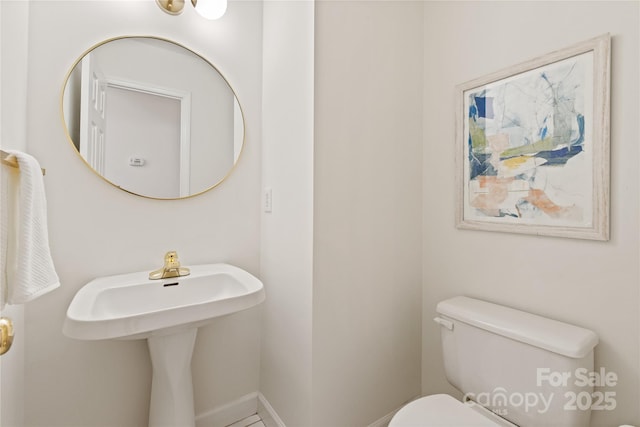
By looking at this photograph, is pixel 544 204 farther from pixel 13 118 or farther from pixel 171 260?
pixel 13 118

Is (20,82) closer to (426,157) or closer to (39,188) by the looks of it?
(39,188)

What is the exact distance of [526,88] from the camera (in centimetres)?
116

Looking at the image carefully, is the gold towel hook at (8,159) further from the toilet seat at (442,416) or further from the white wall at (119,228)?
the toilet seat at (442,416)

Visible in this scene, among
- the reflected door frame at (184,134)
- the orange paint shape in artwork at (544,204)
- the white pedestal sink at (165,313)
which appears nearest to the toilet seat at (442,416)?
the white pedestal sink at (165,313)

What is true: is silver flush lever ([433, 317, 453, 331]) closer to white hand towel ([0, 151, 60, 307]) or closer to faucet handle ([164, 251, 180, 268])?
faucet handle ([164, 251, 180, 268])

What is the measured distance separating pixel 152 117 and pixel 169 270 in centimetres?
67

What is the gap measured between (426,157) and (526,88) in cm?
50

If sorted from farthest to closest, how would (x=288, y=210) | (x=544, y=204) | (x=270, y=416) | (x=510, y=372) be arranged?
1. (x=270, y=416)
2. (x=288, y=210)
3. (x=544, y=204)
4. (x=510, y=372)

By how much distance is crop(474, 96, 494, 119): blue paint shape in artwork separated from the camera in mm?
1266

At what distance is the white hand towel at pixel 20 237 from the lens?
595 millimetres

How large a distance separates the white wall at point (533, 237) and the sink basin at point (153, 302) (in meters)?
0.93

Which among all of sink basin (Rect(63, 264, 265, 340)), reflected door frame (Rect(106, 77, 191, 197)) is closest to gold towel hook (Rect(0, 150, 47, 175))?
sink basin (Rect(63, 264, 265, 340))

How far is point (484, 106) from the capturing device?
1285 mm

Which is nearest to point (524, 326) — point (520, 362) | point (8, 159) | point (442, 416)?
point (520, 362)
